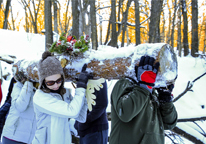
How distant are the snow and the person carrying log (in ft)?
1.08

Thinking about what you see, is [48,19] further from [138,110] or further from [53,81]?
[138,110]

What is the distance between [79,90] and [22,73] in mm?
1273

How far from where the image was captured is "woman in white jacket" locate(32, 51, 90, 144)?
64.8 inches

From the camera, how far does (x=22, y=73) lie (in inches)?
95.5

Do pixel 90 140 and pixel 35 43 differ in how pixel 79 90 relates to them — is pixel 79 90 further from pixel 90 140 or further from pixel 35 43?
pixel 35 43

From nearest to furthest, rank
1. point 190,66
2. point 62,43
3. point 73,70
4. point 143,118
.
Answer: point 143,118
point 62,43
point 73,70
point 190,66

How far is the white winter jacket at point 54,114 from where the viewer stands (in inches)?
64.5

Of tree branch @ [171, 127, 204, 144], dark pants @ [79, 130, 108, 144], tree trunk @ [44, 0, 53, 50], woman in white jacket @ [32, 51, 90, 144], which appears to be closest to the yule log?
woman in white jacket @ [32, 51, 90, 144]

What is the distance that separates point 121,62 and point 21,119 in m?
1.70

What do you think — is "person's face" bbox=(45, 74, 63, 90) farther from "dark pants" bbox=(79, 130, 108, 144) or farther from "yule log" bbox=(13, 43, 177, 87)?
"dark pants" bbox=(79, 130, 108, 144)

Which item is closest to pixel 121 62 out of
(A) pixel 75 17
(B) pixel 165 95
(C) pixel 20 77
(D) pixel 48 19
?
(B) pixel 165 95

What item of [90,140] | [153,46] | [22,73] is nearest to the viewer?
[153,46]

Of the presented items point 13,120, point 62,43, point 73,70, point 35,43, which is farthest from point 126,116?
point 35,43

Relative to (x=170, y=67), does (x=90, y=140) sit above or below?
below
